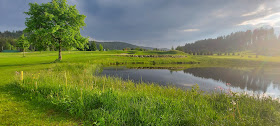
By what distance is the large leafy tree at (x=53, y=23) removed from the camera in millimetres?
22000

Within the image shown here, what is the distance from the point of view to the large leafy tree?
2200 cm

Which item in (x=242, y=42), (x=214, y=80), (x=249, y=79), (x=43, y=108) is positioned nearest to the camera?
(x=43, y=108)

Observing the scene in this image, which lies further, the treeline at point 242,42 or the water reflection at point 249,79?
the treeline at point 242,42

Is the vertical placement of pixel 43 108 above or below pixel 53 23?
below

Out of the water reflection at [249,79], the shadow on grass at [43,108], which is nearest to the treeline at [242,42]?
the water reflection at [249,79]

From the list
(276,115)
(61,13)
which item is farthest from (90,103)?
(61,13)

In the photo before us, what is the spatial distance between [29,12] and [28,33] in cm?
412

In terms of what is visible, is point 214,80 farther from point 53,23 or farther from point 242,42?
point 242,42

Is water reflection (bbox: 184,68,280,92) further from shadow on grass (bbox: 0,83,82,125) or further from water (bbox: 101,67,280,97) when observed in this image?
shadow on grass (bbox: 0,83,82,125)

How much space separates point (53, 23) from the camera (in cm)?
2294

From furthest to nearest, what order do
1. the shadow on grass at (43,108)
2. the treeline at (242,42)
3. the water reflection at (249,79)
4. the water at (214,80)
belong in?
the treeline at (242,42) < the water reflection at (249,79) < the water at (214,80) < the shadow on grass at (43,108)

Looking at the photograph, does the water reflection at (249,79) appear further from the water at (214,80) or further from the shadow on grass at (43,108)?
the shadow on grass at (43,108)

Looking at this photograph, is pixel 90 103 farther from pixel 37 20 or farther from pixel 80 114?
pixel 37 20

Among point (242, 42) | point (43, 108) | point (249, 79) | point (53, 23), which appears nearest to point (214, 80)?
point (249, 79)
